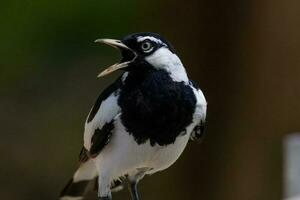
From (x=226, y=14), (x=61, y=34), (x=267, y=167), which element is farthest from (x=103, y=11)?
(x=267, y=167)

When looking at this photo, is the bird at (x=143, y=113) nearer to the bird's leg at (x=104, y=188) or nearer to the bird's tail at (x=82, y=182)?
the bird's leg at (x=104, y=188)

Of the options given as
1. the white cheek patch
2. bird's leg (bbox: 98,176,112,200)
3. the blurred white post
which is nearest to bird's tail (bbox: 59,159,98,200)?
bird's leg (bbox: 98,176,112,200)

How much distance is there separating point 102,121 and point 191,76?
0.91 meters

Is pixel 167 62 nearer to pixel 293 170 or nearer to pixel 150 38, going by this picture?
pixel 150 38

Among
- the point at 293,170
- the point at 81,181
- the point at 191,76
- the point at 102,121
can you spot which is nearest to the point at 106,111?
the point at 102,121

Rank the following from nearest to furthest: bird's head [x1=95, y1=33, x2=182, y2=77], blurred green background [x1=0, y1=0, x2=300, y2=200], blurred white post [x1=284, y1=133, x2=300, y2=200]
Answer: bird's head [x1=95, y1=33, x2=182, y2=77] → blurred white post [x1=284, y1=133, x2=300, y2=200] → blurred green background [x1=0, y1=0, x2=300, y2=200]

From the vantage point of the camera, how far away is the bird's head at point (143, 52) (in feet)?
2.40

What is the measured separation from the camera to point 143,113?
767 mm

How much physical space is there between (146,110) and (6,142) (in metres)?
1.01

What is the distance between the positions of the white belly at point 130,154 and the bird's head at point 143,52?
75 millimetres

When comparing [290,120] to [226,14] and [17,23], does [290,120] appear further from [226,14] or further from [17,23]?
[17,23]

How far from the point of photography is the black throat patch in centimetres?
76

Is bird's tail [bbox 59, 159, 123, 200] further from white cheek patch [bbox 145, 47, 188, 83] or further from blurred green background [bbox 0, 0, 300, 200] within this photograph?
blurred green background [bbox 0, 0, 300, 200]

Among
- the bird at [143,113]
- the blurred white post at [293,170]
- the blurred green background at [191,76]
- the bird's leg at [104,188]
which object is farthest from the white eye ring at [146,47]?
the blurred green background at [191,76]
